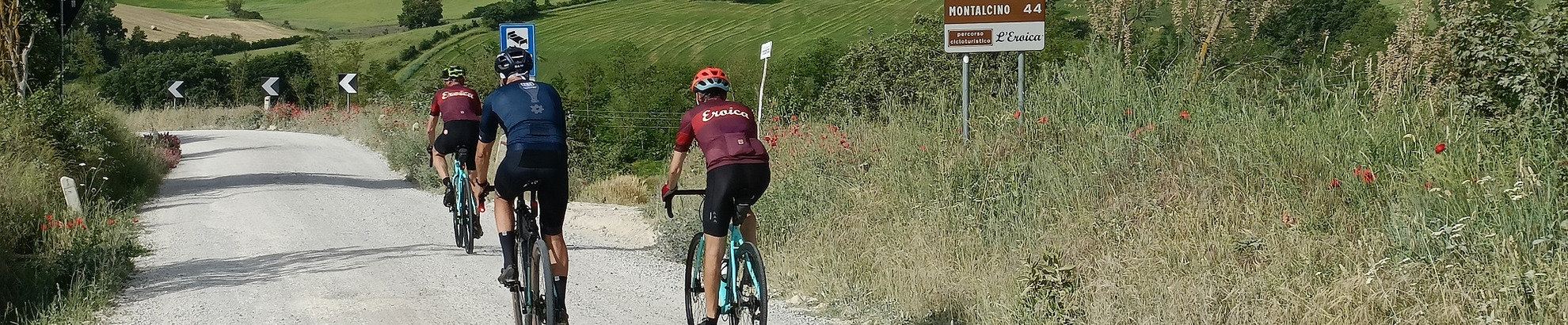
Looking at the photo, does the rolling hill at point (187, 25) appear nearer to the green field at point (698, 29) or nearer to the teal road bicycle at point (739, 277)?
the green field at point (698, 29)

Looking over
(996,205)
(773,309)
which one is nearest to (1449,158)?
(996,205)

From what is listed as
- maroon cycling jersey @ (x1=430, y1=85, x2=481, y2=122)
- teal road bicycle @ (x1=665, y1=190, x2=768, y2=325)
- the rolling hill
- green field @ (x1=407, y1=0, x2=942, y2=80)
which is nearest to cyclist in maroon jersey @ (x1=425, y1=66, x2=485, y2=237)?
maroon cycling jersey @ (x1=430, y1=85, x2=481, y2=122)

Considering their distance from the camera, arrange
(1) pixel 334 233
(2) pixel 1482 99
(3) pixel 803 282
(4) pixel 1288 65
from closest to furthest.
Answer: (2) pixel 1482 99 → (3) pixel 803 282 → (4) pixel 1288 65 → (1) pixel 334 233

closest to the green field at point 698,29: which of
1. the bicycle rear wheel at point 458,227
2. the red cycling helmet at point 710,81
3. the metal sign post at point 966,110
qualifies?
the bicycle rear wheel at point 458,227

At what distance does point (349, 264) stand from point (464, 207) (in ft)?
3.36

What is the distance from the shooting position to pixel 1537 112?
614 centimetres

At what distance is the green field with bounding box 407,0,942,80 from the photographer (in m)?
85.9

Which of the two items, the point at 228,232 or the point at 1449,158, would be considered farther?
the point at 228,232

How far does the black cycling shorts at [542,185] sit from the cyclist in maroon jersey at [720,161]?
2.04 feet

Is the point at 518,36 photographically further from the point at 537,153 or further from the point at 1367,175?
the point at 1367,175

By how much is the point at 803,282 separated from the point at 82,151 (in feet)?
36.8

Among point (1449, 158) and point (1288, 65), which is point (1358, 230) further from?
point (1288, 65)

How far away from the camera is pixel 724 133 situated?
6.17 meters

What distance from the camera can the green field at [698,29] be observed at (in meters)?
85.9
